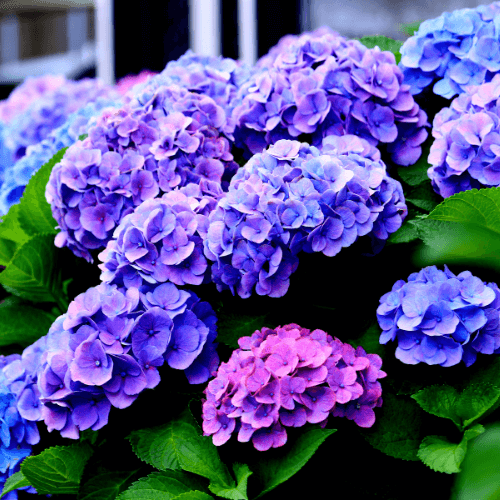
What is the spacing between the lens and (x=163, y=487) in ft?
3.28

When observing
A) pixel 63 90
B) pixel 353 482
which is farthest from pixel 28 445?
pixel 63 90

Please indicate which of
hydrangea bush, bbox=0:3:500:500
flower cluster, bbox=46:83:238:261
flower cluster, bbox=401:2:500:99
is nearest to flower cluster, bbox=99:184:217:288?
hydrangea bush, bbox=0:3:500:500

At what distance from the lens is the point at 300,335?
1.04 meters

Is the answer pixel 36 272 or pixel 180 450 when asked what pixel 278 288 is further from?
pixel 36 272

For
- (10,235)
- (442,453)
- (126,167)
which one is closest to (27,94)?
(10,235)

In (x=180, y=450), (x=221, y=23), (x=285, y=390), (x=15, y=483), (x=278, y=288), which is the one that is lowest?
(x=15, y=483)

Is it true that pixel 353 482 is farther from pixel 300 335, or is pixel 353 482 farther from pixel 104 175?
pixel 104 175

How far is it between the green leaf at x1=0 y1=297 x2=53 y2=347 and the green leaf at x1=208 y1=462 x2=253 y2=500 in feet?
2.29

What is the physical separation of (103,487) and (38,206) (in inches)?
25.8

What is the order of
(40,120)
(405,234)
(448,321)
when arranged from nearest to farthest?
1. (448,321)
2. (405,234)
3. (40,120)

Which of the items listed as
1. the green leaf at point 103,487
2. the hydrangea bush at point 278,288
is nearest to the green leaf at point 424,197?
the hydrangea bush at point 278,288

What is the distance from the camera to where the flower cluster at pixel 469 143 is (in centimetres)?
111

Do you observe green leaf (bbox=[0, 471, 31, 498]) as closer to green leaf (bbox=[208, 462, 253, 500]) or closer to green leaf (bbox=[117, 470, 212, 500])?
green leaf (bbox=[117, 470, 212, 500])

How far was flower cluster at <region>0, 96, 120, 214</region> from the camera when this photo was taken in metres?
1.59
